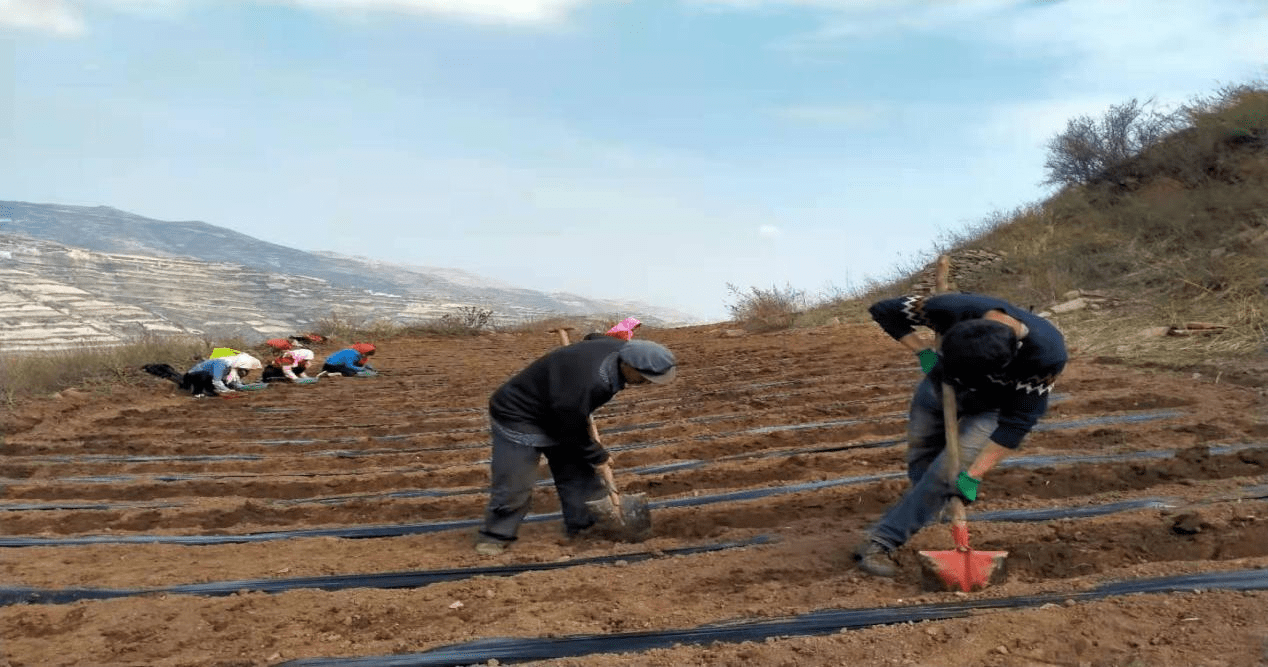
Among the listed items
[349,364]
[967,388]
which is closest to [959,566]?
[967,388]

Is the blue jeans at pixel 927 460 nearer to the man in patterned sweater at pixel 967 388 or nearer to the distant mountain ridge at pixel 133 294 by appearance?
the man in patterned sweater at pixel 967 388

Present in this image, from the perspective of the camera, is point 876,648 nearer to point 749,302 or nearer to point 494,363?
point 494,363

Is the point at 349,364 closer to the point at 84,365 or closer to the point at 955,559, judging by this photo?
the point at 84,365

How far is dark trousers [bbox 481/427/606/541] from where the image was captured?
14.5ft

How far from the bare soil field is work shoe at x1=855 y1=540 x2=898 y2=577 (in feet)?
0.15

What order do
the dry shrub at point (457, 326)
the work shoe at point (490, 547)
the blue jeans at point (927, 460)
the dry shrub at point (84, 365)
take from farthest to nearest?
the dry shrub at point (457, 326), the dry shrub at point (84, 365), the work shoe at point (490, 547), the blue jeans at point (927, 460)

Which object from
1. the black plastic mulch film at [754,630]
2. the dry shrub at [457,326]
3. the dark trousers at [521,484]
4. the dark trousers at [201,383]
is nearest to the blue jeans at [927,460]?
the black plastic mulch film at [754,630]

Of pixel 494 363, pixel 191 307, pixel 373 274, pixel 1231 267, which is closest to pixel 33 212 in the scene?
pixel 373 274

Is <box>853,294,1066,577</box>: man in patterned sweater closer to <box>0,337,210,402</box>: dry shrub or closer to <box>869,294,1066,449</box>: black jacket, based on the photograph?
<box>869,294,1066,449</box>: black jacket

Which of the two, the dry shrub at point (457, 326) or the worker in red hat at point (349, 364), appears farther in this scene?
the dry shrub at point (457, 326)

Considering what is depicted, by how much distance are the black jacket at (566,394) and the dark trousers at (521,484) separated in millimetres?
111

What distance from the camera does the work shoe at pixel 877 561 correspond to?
3.55m

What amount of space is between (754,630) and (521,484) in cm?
166

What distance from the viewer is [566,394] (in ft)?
13.8
